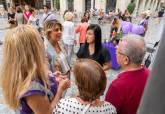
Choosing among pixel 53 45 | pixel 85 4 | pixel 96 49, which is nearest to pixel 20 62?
pixel 53 45

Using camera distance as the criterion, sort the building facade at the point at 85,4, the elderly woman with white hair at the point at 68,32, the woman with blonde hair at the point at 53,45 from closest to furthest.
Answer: the woman with blonde hair at the point at 53,45, the elderly woman with white hair at the point at 68,32, the building facade at the point at 85,4

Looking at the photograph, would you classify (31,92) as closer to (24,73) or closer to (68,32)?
(24,73)

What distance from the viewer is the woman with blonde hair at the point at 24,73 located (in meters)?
1.37

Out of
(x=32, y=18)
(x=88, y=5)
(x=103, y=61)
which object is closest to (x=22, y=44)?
(x=103, y=61)

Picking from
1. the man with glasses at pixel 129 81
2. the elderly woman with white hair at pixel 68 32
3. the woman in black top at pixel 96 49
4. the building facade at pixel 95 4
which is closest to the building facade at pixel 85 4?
the building facade at pixel 95 4

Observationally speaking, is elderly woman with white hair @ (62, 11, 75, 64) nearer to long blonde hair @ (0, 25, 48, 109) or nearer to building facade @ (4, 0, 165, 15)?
long blonde hair @ (0, 25, 48, 109)

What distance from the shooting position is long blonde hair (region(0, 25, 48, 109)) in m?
1.38

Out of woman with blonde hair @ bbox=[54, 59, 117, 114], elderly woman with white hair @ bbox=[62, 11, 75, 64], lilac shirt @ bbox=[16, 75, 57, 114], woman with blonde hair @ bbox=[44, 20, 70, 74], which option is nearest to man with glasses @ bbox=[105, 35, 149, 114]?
woman with blonde hair @ bbox=[54, 59, 117, 114]

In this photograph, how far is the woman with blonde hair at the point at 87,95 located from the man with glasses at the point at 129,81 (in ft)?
0.57

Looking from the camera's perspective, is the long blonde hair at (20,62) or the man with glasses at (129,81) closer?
the long blonde hair at (20,62)

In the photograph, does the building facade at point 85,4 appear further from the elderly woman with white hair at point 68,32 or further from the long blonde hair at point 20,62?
the long blonde hair at point 20,62

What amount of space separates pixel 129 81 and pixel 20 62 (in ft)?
2.63

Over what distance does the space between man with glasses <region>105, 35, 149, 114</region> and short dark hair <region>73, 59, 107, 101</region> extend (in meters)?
0.20

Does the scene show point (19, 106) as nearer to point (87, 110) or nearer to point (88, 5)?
point (87, 110)
